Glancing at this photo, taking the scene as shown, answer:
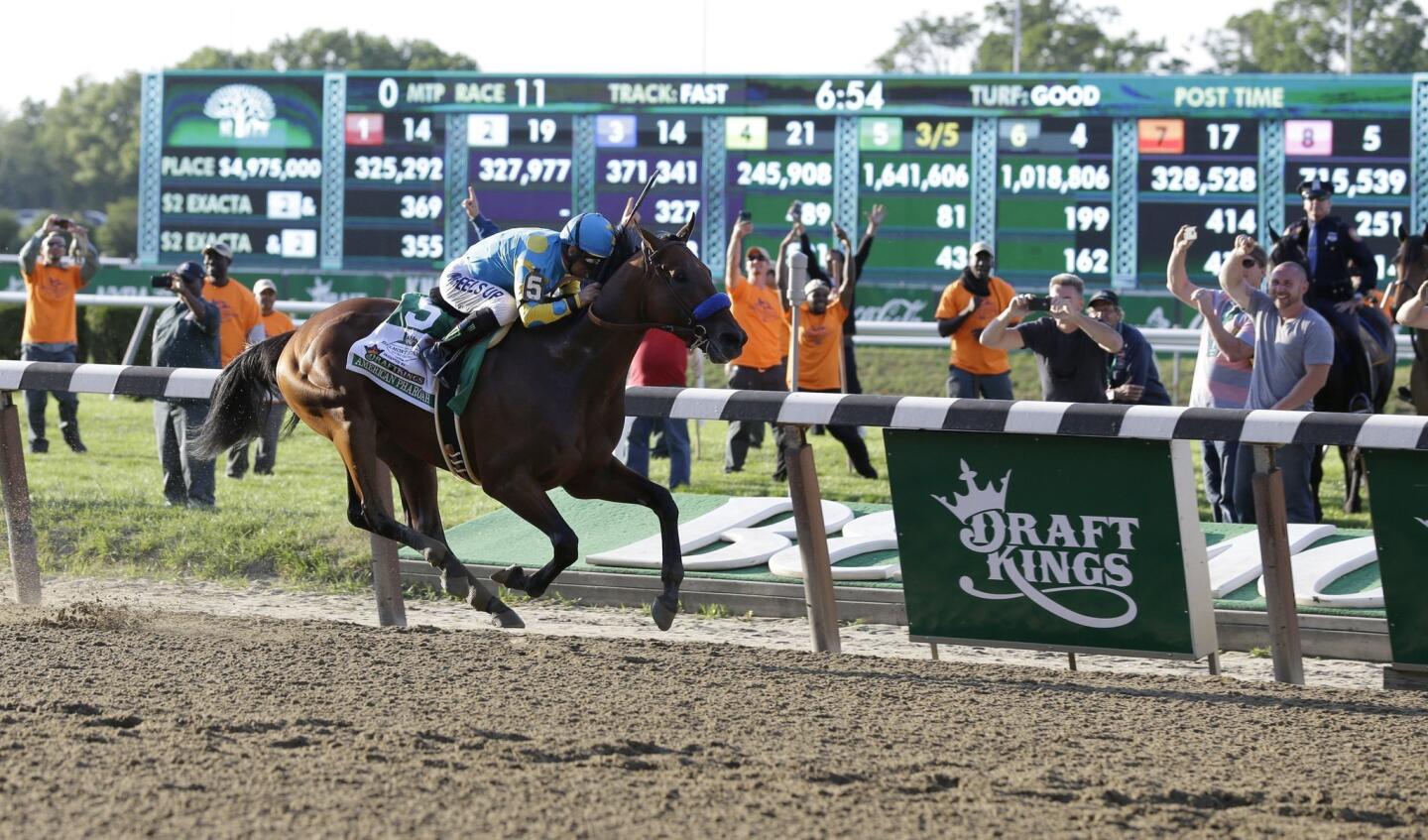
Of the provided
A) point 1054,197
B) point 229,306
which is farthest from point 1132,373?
point 1054,197

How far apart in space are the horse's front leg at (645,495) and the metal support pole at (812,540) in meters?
0.40

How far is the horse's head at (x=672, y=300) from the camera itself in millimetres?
5324

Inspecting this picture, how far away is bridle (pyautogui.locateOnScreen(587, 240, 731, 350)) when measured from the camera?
5336 millimetres

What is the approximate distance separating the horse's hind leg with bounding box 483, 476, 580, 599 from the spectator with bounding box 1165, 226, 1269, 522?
3325 mm

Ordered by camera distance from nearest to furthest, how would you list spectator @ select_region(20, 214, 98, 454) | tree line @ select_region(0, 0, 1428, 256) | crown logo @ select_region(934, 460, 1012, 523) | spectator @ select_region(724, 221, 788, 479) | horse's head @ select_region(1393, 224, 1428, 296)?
crown logo @ select_region(934, 460, 1012, 523), horse's head @ select_region(1393, 224, 1428, 296), spectator @ select_region(724, 221, 788, 479), spectator @ select_region(20, 214, 98, 454), tree line @ select_region(0, 0, 1428, 256)

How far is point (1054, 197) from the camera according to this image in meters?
17.1

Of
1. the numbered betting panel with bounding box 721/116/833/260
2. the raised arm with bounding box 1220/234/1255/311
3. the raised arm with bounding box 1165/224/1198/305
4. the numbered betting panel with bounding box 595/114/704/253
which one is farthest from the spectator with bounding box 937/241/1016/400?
the numbered betting panel with bounding box 595/114/704/253

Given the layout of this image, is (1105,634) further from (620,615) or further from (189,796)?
(189,796)

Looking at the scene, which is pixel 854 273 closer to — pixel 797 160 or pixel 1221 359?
pixel 1221 359

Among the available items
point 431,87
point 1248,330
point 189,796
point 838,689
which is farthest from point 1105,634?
point 431,87

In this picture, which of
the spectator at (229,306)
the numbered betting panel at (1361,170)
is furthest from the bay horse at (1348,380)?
the numbered betting panel at (1361,170)

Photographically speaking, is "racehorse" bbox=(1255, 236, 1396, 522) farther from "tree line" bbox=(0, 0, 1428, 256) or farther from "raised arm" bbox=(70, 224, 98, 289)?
"tree line" bbox=(0, 0, 1428, 256)

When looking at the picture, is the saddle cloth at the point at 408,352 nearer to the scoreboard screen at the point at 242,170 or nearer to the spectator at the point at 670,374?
the spectator at the point at 670,374

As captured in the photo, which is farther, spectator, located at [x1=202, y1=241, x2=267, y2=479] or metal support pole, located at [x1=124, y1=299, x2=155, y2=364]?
metal support pole, located at [x1=124, y1=299, x2=155, y2=364]
